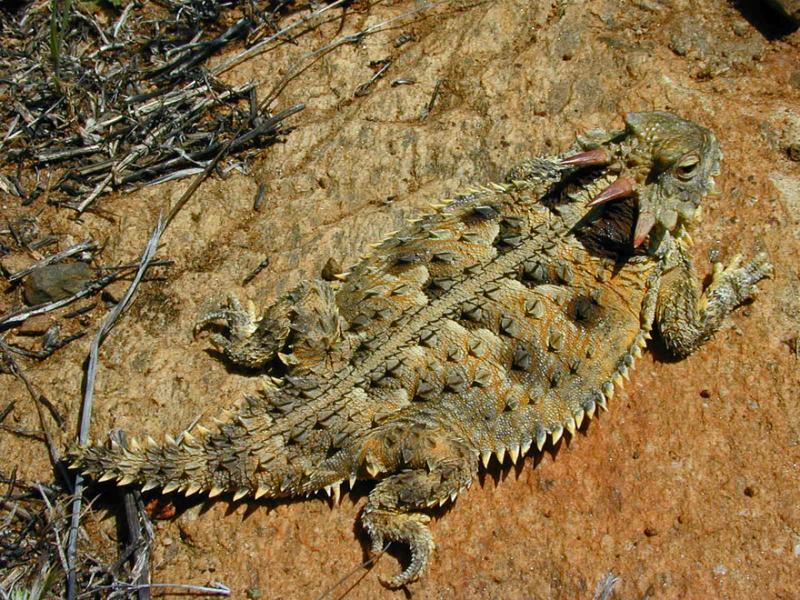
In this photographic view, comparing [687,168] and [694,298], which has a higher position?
[687,168]

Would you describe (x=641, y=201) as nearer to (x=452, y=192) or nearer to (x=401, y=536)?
(x=452, y=192)

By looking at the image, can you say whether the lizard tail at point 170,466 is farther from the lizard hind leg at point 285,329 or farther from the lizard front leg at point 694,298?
the lizard front leg at point 694,298

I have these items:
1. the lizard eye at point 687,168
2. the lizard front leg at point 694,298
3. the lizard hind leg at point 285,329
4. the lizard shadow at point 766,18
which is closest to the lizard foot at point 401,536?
the lizard hind leg at point 285,329

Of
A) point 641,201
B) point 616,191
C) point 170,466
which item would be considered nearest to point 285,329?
point 170,466

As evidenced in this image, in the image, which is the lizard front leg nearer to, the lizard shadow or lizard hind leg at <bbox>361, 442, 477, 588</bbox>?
lizard hind leg at <bbox>361, 442, 477, 588</bbox>

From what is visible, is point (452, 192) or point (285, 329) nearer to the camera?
point (285, 329)

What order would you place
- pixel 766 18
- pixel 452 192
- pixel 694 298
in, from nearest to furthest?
pixel 694 298, pixel 452 192, pixel 766 18

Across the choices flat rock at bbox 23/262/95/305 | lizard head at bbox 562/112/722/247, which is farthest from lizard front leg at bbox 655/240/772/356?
flat rock at bbox 23/262/95/305
